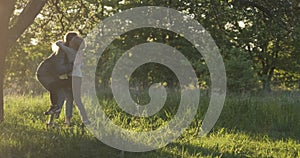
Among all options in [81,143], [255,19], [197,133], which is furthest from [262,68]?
[81,143]

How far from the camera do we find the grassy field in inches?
245

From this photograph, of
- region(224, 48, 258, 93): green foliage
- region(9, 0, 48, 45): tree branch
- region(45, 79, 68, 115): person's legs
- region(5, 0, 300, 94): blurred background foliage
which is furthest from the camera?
region(224, 48, 258, 93): green foliage

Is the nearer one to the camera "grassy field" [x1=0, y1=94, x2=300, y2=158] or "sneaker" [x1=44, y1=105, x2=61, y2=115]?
"grassy field" [x1=0, y1=94, x2=300, y2=158]

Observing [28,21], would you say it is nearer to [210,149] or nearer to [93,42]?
[210,149]

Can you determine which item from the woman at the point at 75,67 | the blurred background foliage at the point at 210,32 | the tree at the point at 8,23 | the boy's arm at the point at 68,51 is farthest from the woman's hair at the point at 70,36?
the blurred background foliage at the point at 210,32

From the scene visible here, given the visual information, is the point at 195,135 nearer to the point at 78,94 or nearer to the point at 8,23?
the point at 78,94

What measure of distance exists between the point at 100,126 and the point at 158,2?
7776 mm

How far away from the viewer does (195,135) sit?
8000mm

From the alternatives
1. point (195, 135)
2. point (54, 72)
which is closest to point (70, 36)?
point (54, 72)

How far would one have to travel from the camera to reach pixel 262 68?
34.6 meters

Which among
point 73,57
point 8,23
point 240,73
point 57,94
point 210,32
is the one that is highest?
point 210,32

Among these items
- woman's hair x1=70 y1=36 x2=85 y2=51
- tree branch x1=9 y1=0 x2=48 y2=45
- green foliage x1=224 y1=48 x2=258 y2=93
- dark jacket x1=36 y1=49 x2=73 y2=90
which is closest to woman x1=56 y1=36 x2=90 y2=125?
woman's hair x1=70 y1=36 x2=85 y2=51

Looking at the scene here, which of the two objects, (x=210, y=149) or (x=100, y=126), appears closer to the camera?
(x=210, y=149)

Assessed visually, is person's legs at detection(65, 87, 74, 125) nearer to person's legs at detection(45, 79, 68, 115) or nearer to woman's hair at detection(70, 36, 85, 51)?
person's legs at detection(45, 79, 68, 115)
